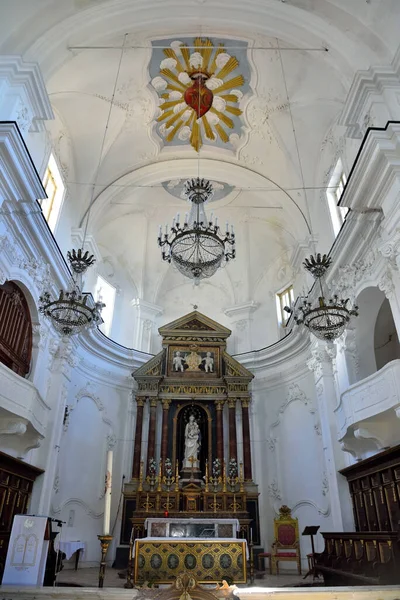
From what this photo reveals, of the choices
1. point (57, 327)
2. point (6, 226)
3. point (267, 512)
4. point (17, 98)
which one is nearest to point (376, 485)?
point (267, 512)

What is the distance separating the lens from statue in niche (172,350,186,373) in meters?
15.9

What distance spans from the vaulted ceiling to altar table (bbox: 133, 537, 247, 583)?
863cm

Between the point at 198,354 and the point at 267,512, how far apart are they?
5.57 metres

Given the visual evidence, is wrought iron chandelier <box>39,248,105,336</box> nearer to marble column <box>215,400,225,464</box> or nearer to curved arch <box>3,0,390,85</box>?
curved arch <box>3,0,390,85</box>

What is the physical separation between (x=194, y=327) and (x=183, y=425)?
138 inches

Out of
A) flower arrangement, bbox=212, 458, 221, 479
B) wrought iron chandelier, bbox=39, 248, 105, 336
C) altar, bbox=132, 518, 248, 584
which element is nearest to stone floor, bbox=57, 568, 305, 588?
altar, bbox=132, 518, 248, 584

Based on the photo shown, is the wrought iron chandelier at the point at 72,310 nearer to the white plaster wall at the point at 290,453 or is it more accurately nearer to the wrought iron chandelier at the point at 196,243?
the wrought iron chandelier at the point at 196,243

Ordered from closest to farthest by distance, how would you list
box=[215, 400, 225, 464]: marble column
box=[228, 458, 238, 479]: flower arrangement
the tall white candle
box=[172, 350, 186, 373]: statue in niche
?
the tall white candle
box=[228, 458, 238, 479]: flower arrangement
box=[215, 400, 225, 464]: marble column
box=[172, 350, 186, 373]: statue in niche

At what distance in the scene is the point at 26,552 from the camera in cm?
638

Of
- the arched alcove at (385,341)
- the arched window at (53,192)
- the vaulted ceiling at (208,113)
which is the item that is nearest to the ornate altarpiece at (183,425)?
the vaulted ceiling at (208,113)

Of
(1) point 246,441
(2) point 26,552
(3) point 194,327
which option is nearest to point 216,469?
(1) point 246,441

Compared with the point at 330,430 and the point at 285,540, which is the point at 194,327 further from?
the point at 285,540

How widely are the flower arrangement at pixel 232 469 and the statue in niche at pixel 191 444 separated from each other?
1056mm

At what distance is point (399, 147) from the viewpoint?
26.4 feet
